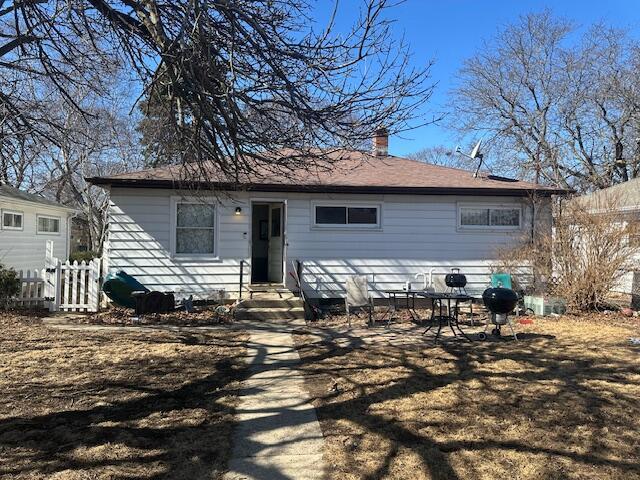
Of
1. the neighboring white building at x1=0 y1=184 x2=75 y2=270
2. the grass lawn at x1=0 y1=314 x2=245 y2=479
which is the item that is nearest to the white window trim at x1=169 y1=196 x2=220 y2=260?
the grass lawn at x1=0 y1=314 x2=245 y2=479

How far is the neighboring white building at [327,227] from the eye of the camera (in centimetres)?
1103

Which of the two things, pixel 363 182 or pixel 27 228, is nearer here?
pixel 363 182

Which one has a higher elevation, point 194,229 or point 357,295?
point 194,229

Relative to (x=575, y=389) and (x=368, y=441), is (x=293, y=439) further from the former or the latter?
(x=575, y=389)

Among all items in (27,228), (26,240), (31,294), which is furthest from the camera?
(27,228)

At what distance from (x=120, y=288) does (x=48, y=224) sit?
11829mm

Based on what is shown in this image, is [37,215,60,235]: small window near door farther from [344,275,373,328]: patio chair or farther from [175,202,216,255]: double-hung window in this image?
[344,275,373,328]: patio chair

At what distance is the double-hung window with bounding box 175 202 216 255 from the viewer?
11234mm

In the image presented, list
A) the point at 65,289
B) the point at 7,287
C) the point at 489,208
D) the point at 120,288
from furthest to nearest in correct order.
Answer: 1. the point at 489,208
2. the point at 65,289
3. the point at 120,288
4. the point at 7,287

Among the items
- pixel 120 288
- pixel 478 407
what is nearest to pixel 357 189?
pixel 120 288

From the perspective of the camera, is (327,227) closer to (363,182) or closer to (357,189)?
(357,189)

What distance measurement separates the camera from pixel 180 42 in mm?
4379

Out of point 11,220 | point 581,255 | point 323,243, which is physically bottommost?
point 581,255

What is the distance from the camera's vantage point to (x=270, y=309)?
10.1 metres
